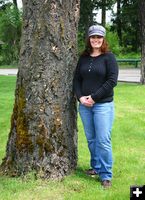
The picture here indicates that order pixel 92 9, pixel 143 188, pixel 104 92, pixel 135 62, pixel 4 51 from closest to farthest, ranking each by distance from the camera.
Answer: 1. pixel 143 188
2. pixel 104 92
3. pixel 135 62
4. pixel 92 9
5. pixel 4 51

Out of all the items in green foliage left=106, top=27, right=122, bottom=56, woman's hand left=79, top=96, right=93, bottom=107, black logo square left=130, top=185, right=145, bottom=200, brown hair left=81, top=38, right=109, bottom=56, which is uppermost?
brown hair left=81, top=38, right=109, bottom=56

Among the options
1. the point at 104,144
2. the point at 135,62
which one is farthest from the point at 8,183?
the point at 135,62

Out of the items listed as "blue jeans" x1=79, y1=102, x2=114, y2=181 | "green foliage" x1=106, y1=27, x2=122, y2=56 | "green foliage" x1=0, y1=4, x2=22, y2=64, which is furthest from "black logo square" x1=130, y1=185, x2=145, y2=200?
"green foliage" x1=106, y1=27, x2=122, y2=56

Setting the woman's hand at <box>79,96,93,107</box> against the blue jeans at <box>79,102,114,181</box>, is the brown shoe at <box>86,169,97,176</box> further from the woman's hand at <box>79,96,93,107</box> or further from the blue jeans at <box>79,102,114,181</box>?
the woman's hand at <box>79,96,93,107</box>

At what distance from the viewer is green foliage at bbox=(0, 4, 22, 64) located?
4391 centimetres

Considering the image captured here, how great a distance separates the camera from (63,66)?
597 centimetres

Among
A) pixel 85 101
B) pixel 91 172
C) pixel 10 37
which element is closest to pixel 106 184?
pixel 91 172

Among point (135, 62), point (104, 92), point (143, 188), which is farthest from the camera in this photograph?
point (135, 62)

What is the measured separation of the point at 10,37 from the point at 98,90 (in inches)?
1556

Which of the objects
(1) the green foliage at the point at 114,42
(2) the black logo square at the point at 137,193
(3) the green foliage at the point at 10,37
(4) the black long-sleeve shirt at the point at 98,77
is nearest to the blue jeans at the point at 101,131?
(4) the black long-sleeve shirt at the point at 98,77

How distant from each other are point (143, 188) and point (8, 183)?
2.05 metres

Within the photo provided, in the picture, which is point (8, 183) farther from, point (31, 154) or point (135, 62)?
point (135, 62)

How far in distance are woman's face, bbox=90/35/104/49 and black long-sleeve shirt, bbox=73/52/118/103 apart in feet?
0.40

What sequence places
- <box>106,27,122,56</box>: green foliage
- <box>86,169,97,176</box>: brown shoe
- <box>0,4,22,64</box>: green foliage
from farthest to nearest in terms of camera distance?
1. <box>106,27,122,56</box>: green foliage
2. <box>0,4,22,64</box>: green foliage
3. <box>86,169,97,176</box>: brown shoe
